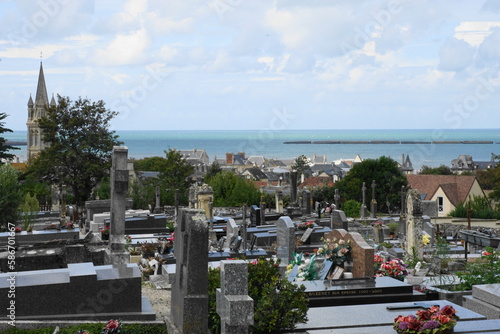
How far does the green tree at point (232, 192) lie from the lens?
168 ft

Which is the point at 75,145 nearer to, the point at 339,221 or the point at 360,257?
the point at 339,221

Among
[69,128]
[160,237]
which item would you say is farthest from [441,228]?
[69,128]

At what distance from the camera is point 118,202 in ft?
53.1

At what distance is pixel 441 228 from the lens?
33.8 m

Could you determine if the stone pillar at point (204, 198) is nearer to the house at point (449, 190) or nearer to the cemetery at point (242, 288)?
the cemetery at point (242, 288)

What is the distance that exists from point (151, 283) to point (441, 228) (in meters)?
20.4

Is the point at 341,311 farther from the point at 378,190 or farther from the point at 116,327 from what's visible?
the point at 378,190

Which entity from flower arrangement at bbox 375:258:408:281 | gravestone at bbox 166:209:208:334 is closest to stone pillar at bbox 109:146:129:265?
gravestone at bbox 166:209:208:334

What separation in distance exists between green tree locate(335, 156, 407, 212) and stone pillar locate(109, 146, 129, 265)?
39.7 meters

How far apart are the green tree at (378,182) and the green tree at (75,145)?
844 inches

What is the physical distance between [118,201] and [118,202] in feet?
0.08

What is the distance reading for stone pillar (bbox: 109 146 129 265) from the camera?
1592 cm

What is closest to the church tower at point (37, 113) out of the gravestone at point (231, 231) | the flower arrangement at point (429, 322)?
the gravestone at point (231, 231)

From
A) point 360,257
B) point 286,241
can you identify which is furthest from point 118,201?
point 360,257
